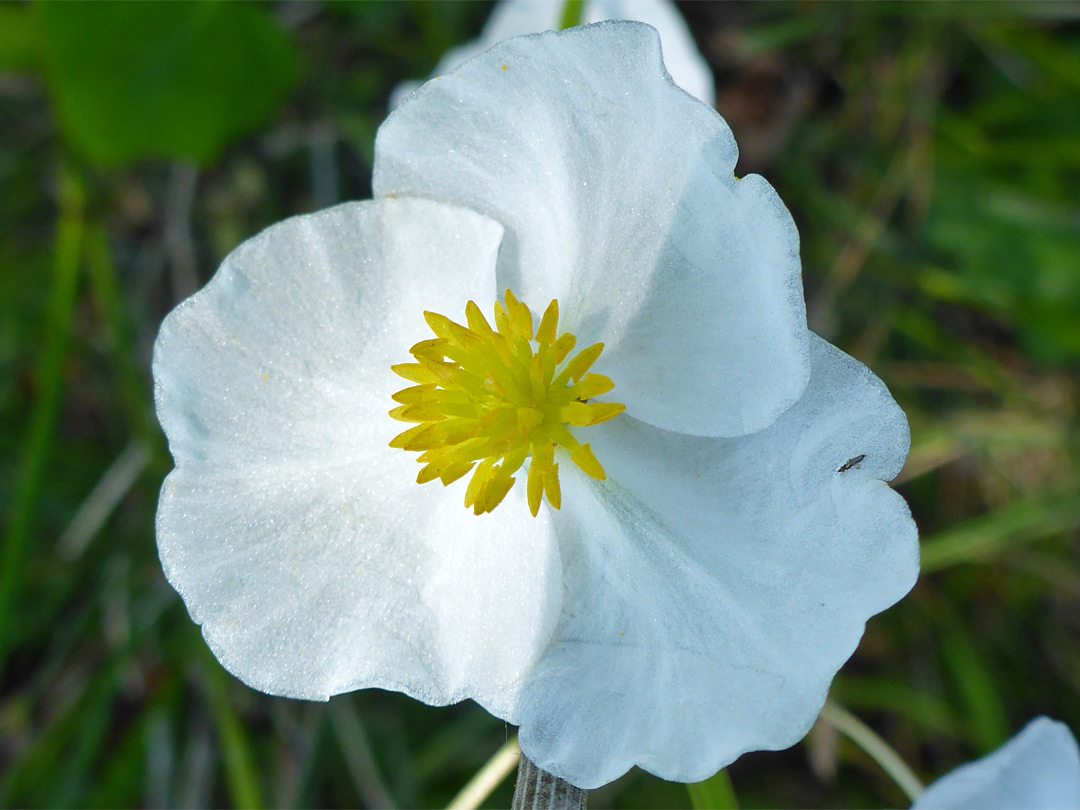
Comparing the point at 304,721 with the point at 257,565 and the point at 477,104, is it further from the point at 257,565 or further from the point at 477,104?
the point at 477,104

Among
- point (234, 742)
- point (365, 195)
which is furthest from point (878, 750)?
point (365, 195)

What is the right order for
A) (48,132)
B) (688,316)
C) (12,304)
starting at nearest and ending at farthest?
(688,316), (12,304), (48,132)

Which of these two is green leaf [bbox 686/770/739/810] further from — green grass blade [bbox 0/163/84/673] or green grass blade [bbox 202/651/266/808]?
green grass blade [bbox 0/163/84/673]

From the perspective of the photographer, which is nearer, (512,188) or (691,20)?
(512,188)

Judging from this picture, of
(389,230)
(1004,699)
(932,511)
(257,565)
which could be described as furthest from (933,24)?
(257,565)

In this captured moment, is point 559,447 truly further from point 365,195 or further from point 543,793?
point 365,195

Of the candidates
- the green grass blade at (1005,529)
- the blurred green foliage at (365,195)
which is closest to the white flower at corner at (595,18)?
the blurred green foliage at (365,195)
